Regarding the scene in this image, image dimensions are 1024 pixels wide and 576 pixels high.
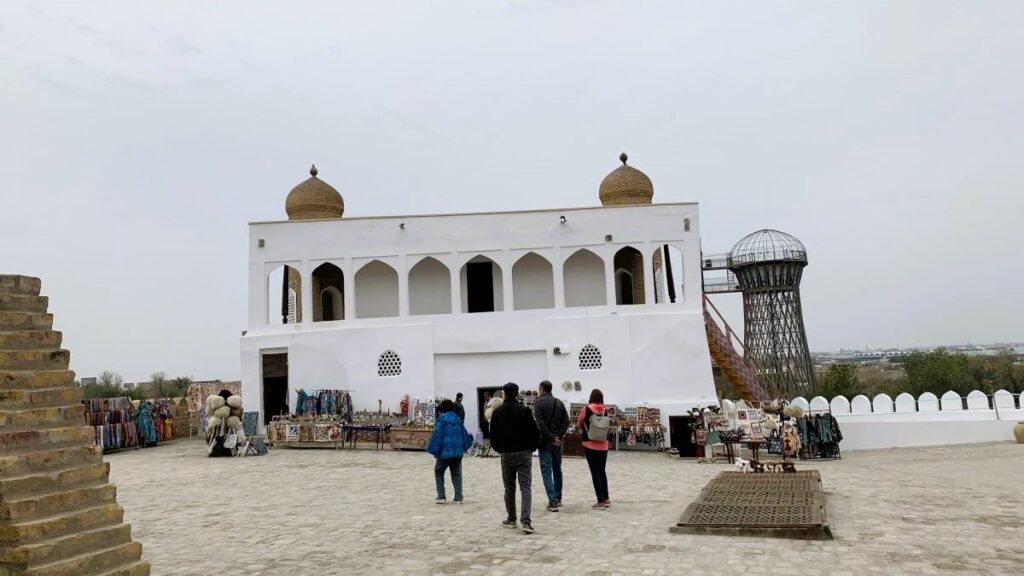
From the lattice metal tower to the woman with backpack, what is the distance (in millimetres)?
35946

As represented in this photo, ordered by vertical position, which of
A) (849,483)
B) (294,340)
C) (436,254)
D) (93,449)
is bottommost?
(849,483)

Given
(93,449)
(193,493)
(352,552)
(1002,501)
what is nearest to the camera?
(93,449)

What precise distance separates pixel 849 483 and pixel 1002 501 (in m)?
2.22

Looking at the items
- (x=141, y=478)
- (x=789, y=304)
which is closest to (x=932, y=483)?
(x=141, y=478)

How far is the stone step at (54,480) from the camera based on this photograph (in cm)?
456

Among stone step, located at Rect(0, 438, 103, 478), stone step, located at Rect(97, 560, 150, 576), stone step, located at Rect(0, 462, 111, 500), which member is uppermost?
stone step, located at Rect(0, 438, 103, 478)

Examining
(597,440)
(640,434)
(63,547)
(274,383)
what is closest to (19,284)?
(63,547)

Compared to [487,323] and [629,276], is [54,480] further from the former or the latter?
[629,276]

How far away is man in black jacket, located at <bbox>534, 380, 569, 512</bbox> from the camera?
27.6 ft

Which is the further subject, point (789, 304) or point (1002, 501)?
point (789, 304)

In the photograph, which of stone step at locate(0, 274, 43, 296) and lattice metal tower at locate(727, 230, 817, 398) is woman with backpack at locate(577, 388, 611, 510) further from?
lattice metal tower at locate(727, 230, 817, 398)

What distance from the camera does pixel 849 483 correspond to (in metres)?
10.5

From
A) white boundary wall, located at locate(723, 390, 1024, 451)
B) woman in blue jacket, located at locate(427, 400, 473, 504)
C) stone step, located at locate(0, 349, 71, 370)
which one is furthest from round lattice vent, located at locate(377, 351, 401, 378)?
stone step, located at locate(0, 349, 71, 370)

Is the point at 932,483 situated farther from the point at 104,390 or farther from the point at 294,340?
the point at 104,390
